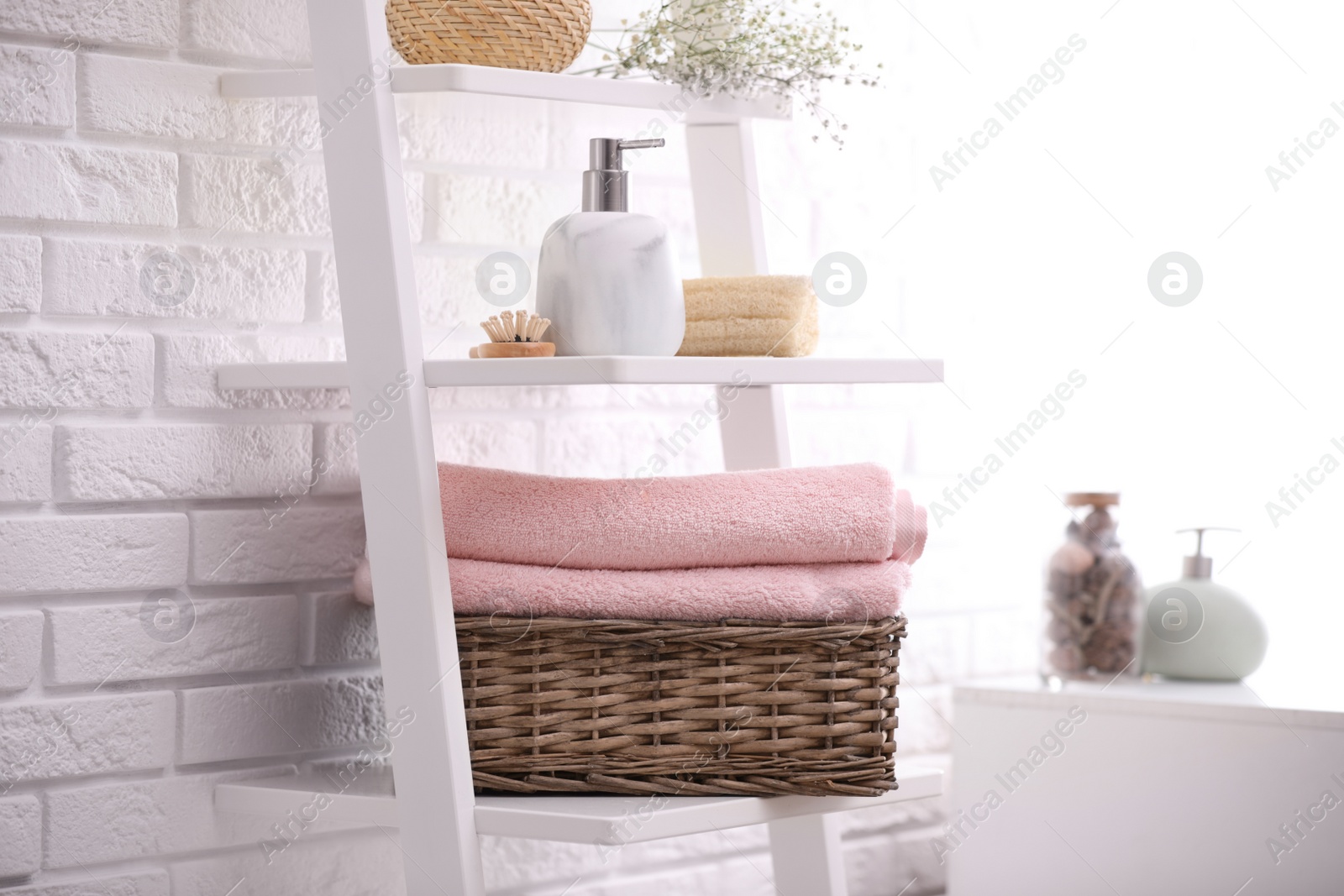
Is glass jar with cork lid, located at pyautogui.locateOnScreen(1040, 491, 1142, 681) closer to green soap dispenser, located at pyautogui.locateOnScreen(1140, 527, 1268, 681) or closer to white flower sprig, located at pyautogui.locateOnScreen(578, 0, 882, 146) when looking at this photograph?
green soap dispenser, located at pyautogui.locateOnScreen(1140, 527, 1268, 681)

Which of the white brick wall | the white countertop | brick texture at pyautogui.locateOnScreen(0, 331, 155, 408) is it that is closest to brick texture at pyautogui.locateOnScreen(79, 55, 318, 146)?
the white brick wall

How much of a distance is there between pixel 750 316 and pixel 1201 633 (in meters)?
0.61

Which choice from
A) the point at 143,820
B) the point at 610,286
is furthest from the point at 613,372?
the point at 143,820

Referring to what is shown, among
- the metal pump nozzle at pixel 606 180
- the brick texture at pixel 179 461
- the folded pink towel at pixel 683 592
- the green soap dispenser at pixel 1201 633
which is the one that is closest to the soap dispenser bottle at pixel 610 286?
the metal pump nozzle at pixel 606 180

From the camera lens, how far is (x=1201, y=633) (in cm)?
121

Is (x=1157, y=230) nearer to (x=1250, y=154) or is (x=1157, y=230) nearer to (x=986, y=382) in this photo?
(x=1250, y=154)

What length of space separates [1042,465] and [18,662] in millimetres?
1023

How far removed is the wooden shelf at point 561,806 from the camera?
2.40 feet

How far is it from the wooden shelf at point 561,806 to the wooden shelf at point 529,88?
0.41m

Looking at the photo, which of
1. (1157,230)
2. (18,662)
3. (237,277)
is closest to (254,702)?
(18,662)

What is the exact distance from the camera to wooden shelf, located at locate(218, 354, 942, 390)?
0.72 meters

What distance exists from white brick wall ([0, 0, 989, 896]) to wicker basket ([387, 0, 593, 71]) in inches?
4.5

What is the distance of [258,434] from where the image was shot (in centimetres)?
91

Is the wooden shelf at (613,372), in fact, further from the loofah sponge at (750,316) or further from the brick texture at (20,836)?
the brick texture at (20,836)
